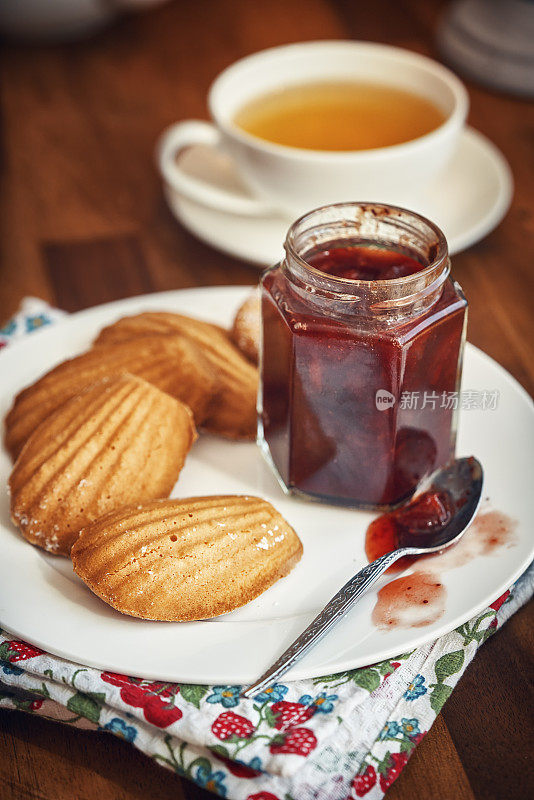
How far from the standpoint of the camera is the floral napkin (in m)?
0.73

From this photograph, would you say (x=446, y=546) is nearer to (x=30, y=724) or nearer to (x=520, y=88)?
Result: (x=30, y=724)

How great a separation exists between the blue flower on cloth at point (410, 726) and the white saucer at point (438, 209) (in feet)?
2.46

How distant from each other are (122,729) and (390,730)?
224 mm

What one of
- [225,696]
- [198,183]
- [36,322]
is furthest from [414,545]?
[198,183]

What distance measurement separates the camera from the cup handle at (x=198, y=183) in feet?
4.55

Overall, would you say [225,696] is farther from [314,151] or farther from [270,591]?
[314,151]

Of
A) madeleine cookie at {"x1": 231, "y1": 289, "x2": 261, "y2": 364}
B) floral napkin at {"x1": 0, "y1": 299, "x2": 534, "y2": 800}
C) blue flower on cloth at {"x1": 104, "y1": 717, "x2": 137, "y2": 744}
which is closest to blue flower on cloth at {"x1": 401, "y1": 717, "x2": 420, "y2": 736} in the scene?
floral napkin at {"x1": 0, "y1": 299, "x2": 534, "y2": 800}

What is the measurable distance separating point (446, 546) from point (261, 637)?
209 millimetres

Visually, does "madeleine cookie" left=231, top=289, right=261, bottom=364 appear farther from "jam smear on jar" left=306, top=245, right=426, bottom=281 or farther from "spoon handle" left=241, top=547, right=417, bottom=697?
"spoon handle" left=241, top=547, right=417, bottom=697

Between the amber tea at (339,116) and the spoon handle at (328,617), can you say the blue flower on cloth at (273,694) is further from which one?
the amber tea at (339,116)

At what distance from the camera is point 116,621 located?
837 millimetres

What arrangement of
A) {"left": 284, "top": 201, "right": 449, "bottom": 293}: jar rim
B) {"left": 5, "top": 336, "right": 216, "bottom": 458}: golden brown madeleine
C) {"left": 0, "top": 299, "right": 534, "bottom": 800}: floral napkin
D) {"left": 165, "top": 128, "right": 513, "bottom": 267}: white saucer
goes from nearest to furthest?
{"left": 0, "top": 299, "right": 534, "bottom": 800}: floral napkin < {"left": 284, "top": 201, "right": 449, "bottom": 293}: jar rim < {"left": 5, "top": 336, "right": 216, "bottom": 458}: golden brown madeleine < {"left": 165, "top": 128, "right": 513, "bottom": 267}: white saucer

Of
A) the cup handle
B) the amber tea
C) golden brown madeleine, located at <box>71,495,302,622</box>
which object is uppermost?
the amber tea

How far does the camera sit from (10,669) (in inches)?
32.4
